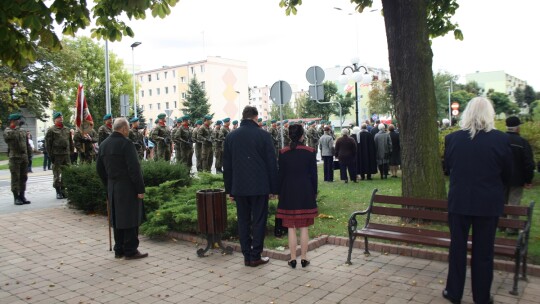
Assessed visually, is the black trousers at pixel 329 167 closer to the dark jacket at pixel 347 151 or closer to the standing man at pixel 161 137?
the dark jacket at pixel 347 151

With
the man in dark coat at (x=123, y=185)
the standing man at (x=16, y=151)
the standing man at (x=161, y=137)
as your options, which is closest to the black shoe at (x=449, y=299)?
the man in dark coat at (x=123, y=185)

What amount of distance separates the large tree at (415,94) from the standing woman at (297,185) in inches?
95.8

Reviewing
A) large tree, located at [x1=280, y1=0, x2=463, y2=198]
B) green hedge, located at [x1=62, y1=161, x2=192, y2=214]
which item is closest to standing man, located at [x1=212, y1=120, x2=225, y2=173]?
green hedge, located at [x1=62, y1=161, x2=192, y2=214]

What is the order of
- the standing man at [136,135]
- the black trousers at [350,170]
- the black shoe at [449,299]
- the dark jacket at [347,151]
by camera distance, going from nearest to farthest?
the black shoe at [449,299], the dark jacket at [347,151], the black trousers at [350,170], the standing man at [136,135]

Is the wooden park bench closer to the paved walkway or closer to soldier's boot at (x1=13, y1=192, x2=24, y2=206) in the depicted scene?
the paved walkway

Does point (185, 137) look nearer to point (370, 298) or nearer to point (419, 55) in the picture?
point (419, 55)

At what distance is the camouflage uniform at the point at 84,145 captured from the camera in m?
13.1

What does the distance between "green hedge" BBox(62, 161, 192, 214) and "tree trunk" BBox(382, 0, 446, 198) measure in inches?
193

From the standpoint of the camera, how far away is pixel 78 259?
22.1 feet

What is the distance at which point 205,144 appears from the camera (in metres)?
18.0

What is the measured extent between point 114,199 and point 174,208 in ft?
4.56

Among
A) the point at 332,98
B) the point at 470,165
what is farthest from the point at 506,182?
the point at 332,98

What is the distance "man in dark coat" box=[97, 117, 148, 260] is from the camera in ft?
21.5

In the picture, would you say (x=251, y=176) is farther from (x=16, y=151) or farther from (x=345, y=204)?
(x=16, y=151)
